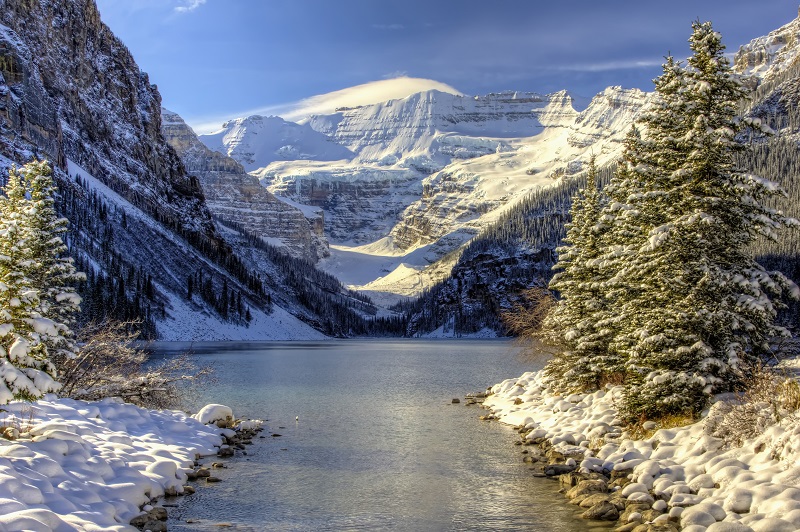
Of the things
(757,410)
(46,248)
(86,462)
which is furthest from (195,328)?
(757,410)

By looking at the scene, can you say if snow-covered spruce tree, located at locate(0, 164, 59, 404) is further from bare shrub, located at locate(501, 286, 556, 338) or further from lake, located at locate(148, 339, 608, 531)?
bare shrub, located at locate(501, 286, 556, 338)

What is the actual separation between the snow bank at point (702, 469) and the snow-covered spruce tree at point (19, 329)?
1773 centimetres

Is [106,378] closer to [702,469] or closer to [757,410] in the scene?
[702,469]

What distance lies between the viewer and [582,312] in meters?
36.4

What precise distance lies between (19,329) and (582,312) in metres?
27.5

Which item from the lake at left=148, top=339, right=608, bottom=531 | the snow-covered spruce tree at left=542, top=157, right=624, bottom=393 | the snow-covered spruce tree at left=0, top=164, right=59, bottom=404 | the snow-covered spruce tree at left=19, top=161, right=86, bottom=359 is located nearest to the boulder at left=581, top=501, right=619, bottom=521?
the lake at left=148, top=339, right=608, bottom=531

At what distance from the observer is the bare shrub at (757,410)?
18.8m

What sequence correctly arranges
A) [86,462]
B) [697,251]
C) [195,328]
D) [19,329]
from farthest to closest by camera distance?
[195,328], [697,251], [19,329], [86,462]

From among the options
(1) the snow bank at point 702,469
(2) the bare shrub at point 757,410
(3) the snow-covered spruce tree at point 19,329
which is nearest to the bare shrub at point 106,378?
(3) the snow-covered spruce tree at point 19,329

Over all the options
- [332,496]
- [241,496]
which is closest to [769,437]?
[332,496]

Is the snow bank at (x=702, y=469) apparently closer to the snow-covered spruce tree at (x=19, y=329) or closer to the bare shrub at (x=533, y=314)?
the bare shrub at (x=533, y=314)

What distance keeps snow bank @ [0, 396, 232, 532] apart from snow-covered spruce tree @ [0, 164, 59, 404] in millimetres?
1563

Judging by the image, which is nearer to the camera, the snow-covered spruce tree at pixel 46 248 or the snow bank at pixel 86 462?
the snow bank at pixel 86 462

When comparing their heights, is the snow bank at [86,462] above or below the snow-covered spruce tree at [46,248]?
below
